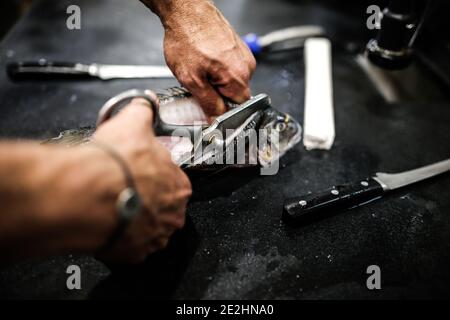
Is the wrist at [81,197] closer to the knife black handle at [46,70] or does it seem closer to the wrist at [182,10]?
the wrist at [182,10]

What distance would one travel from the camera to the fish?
0.68 metres

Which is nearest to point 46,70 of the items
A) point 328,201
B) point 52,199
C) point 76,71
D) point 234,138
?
point 76,71

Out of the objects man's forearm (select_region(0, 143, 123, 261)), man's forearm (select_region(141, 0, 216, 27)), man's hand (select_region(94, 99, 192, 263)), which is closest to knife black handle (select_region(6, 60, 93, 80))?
man's forearm (select_region(141, 0, 216, 27))

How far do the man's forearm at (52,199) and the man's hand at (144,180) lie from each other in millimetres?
42

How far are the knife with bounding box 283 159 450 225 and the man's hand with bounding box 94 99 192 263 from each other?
25 cm

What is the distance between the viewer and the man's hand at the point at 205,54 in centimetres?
73

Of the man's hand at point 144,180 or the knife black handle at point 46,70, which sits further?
the knife black handle at point 46,70

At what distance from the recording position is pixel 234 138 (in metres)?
0.70

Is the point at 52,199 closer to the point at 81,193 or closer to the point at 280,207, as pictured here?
the point at 81,193

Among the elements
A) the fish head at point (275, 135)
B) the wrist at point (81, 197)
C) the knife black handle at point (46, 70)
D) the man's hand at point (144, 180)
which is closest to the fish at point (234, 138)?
the fish head at point (275, 135)

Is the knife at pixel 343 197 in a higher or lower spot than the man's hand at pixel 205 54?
lower

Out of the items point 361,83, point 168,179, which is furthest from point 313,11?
point 168,179

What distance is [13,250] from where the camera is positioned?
1.29ft

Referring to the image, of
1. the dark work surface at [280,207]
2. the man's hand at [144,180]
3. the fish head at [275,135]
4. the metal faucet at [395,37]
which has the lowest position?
the dark work surface at [280,207]
